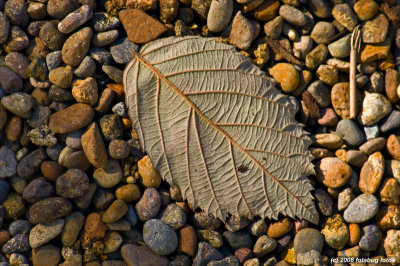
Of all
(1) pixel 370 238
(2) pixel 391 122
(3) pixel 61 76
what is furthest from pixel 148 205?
(2) pixel 391 122

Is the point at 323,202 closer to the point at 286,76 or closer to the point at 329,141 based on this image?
the point at 329,141

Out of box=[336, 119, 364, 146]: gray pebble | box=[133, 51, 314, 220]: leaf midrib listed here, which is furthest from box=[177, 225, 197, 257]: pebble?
box=[336, 119, 364, 146]: gray pebble

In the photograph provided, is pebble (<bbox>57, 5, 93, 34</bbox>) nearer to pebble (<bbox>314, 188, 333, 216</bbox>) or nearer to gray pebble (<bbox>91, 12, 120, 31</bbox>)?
gray pebble (<bbox>91, 12, 120, 31</bbox>)

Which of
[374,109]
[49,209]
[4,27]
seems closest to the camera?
[49,209]

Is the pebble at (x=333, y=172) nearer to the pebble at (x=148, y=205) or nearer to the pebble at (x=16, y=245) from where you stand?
the pebble at (x=148, y=205)

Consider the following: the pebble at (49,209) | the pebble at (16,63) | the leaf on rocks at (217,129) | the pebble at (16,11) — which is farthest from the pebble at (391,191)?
the pebble at (16,11)

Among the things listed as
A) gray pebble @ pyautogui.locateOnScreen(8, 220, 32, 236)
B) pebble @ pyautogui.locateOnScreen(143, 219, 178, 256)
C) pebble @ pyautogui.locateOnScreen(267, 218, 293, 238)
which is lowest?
gray pebble @ pyautogui.locateOnScreen(8, 220, 32, 236)
